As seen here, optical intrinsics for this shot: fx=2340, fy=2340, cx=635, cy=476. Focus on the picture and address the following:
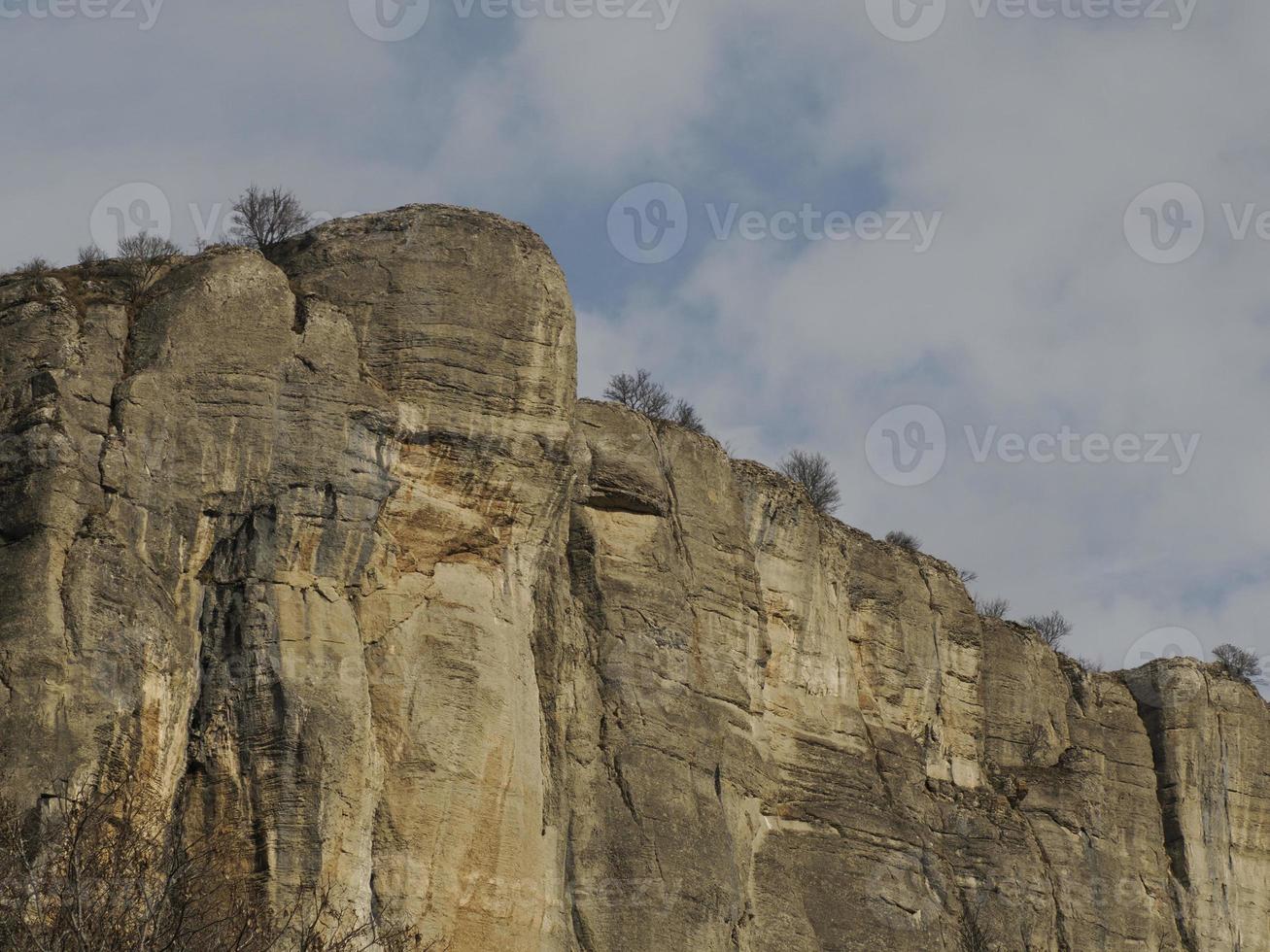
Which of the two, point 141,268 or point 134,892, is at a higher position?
point 141,268

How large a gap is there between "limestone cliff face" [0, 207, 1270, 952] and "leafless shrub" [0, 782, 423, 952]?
49 centimetres

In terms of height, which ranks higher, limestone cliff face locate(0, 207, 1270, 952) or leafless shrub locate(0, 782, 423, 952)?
limestone cliff face locate(0, 207, 1270, 952)

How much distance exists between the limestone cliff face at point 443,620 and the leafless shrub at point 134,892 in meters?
0.49

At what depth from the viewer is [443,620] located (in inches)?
1244

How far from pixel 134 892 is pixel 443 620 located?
27.5ft

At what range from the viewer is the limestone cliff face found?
94.6 ft

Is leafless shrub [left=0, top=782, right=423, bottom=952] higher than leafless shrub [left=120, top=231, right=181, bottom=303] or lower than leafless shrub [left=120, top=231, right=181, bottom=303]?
lower

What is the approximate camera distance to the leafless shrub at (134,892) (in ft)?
74.9

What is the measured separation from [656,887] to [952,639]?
46.0 ft

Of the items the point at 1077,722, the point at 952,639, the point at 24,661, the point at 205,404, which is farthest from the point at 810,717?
the point at 24,661

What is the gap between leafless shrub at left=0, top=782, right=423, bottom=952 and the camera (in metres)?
22.8

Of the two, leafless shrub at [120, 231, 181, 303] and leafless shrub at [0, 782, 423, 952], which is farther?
leafless shrub at [120, 231, 181, 303]

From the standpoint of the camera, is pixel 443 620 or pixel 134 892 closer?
pixel 134 892

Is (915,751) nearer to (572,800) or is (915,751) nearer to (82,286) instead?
(572,800)
